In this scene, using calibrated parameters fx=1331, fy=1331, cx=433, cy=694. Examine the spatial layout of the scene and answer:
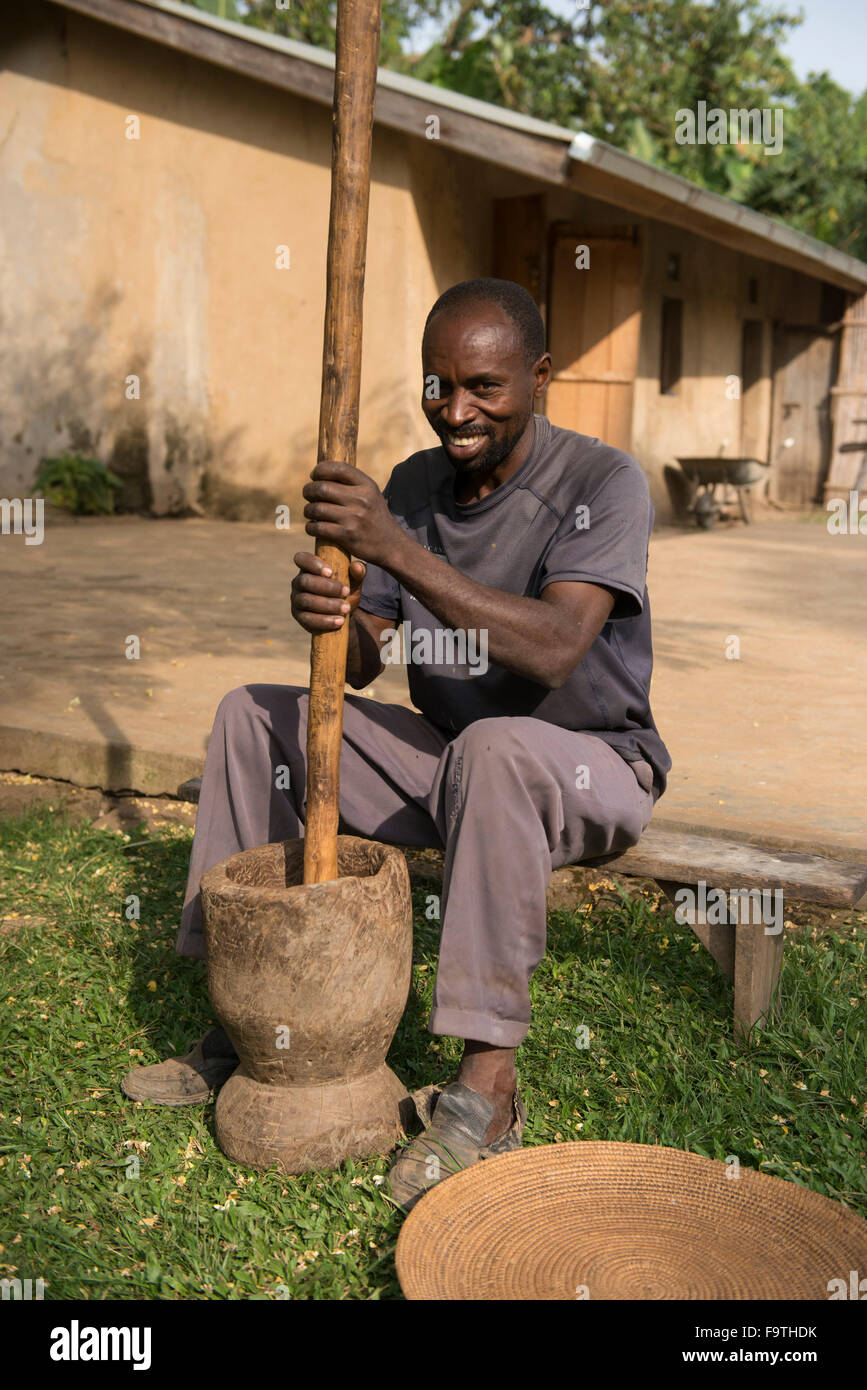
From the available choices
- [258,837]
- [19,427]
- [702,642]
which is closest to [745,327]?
[19,427]

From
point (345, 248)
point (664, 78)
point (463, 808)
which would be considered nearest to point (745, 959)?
point (463, 808)

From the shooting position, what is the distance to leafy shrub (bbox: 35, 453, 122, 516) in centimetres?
1023

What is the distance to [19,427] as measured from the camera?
10344 mm

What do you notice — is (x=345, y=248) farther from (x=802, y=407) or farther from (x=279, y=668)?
(x=802, y=407)

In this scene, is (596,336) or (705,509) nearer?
(596,336)

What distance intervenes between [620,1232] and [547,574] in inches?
45.4

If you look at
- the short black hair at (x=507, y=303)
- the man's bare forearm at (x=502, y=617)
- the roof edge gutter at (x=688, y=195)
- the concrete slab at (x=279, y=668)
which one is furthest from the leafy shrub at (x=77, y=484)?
the man's bare forearm at (x=502, y=617)

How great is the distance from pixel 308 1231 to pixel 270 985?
40 cm

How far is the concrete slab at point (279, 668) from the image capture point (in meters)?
3.86

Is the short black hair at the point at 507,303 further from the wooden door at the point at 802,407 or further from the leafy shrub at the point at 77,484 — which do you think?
the wooden door at the point at 802,407

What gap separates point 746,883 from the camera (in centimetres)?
253

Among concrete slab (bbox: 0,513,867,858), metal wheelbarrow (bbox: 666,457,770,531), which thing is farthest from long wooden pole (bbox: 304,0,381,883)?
metal wheelbarrow (bbox: 666,457,770,531)

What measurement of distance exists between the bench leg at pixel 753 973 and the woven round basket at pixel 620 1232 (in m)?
0.54

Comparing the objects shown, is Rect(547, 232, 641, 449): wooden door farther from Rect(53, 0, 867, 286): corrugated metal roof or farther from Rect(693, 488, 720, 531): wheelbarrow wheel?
Rect(693, 488, 720, 531): wheelbarrow wheel
